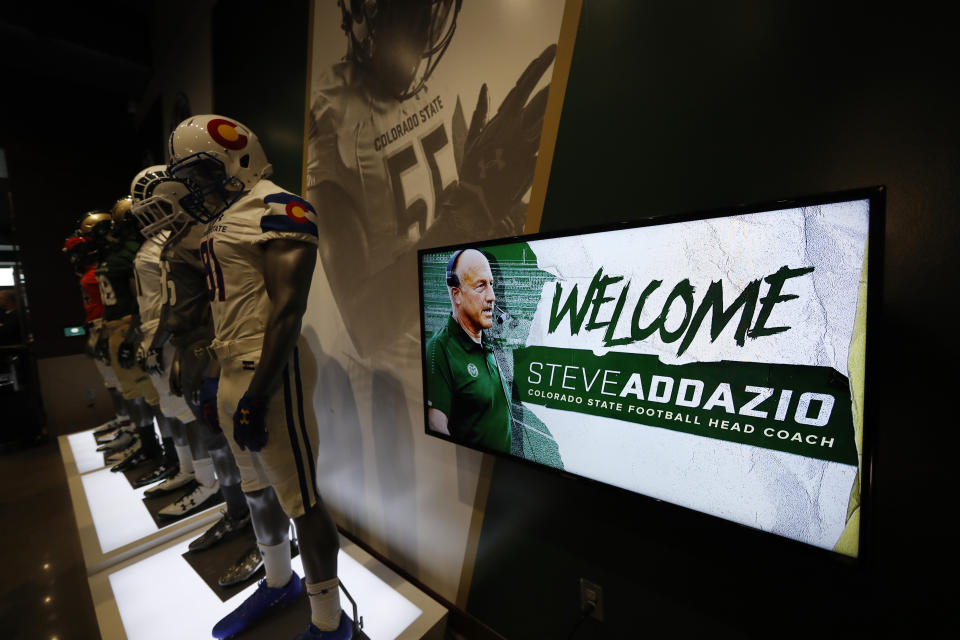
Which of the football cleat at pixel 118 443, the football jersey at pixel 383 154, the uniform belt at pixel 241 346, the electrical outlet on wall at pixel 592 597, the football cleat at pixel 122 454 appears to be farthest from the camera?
the football cleat at pixel 118 443

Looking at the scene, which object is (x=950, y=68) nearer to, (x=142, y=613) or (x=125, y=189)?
(x=142, y=613)

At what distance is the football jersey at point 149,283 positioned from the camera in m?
2.14

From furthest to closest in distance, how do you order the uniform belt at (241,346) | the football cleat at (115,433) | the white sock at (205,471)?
the football cleat at (115,433) → the white sock at (205,471) → the uniform belt at (241,346)

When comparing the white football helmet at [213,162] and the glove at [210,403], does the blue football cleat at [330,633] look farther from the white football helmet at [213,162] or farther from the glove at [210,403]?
the white football helmet at [213,162]

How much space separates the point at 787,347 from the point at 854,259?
0.19 m

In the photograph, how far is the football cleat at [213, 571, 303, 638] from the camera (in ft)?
4.73

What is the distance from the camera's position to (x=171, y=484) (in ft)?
8.38

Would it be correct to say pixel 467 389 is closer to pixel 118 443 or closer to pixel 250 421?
pixel 250 421

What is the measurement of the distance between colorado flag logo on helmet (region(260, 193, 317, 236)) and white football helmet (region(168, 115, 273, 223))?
0.26 meters

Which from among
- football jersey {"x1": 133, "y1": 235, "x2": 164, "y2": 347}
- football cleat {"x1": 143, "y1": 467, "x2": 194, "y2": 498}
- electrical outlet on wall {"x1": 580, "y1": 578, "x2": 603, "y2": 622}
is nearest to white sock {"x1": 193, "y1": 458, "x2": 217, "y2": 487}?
football cleat {"x1": 143, "y1": 467, "x2": 194, "y2": 498}

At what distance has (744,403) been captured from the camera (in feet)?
2.62

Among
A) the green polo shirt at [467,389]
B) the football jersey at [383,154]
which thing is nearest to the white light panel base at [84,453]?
the football jersey at [383,154]

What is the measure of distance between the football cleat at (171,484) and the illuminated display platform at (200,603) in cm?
70

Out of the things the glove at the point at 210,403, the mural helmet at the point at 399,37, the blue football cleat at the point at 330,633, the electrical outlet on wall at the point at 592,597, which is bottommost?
the blue football cleat at the point at 330,633
